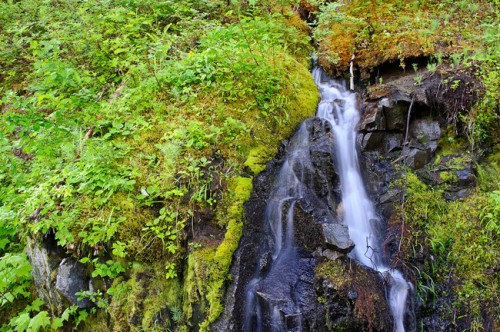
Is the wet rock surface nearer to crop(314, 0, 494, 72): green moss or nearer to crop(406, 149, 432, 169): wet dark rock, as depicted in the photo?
crop(406, 149, 432, 169): wet dark rock

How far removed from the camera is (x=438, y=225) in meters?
4.37

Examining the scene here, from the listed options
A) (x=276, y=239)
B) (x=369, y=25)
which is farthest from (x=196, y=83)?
(x=369, y=25)

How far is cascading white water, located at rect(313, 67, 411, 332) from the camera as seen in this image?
154 inches

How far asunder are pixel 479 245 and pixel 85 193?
4894mm

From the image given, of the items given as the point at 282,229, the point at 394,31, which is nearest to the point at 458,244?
the point at 282,229

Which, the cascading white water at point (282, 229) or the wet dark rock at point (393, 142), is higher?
the wet dark rock at point (393, 142)

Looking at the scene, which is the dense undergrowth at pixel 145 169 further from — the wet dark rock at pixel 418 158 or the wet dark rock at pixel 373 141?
the wet dark rock at pixel 418 158

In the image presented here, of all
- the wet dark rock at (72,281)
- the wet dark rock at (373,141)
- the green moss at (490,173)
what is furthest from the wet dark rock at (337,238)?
the wet dark rock at (72,281)

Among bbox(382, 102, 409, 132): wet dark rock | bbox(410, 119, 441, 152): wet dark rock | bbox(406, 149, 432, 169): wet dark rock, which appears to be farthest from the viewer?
bbox(382, 102, 409, 132): wet dark rock

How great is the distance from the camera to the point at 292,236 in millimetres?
3934

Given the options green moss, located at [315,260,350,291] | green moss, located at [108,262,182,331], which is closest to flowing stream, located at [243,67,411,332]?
green moss, located at [315,260,350,291]

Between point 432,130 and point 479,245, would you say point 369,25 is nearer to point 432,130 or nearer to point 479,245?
point 432,130

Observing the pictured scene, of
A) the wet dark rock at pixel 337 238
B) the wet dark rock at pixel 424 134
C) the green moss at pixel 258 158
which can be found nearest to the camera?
the wet dark rock at pixel 337 238

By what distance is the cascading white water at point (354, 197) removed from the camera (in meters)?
3.92
